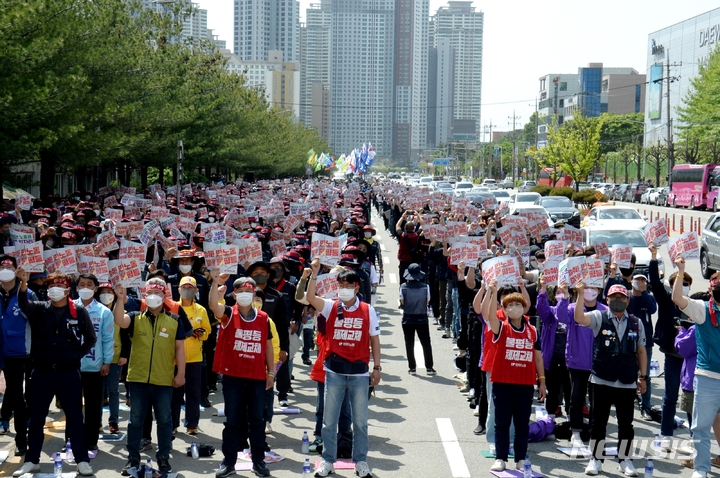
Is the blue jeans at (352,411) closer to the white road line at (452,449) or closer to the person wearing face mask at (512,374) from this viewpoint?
the white road line at (452,449)

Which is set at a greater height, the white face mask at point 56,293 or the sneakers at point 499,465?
the white face mask at point 56,293

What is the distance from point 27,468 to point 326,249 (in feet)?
12.4

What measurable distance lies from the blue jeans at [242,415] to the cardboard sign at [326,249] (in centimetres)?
220

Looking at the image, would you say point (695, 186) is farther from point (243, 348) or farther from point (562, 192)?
point (243, 348)

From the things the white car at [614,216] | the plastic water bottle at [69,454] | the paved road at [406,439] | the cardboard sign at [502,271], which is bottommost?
the paved road at [406,439]

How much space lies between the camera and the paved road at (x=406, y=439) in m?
8.91

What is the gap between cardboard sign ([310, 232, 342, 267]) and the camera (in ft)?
34.8

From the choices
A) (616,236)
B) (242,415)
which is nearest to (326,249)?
(242,415)

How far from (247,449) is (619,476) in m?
3.36

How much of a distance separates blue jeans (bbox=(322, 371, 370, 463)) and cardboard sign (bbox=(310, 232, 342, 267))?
2059 mm

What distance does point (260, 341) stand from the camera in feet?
28.5

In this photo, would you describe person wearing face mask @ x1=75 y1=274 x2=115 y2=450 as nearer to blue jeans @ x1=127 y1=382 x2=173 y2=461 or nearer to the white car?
blue jeans @ x1=127 y1=382 x2=173 y2=461

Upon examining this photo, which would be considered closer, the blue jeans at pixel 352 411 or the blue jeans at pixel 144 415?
the blue jeans at pixel 144 415

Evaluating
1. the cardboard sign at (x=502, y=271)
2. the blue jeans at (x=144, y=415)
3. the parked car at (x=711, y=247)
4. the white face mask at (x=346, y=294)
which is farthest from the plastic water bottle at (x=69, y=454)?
the parked car at (x=711, y=247)
